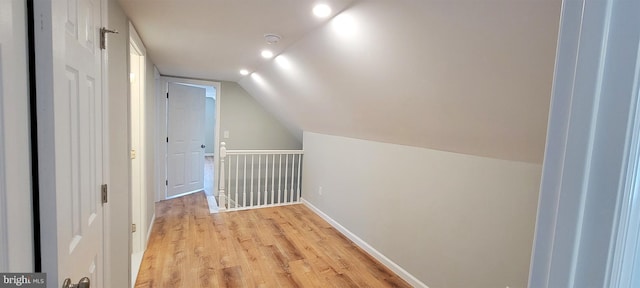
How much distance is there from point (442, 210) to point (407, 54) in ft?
4.11

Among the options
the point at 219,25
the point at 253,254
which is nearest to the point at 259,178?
the point at 253,254

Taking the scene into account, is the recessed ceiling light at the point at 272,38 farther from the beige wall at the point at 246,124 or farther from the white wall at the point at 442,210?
the beige wall at the point at 246,124

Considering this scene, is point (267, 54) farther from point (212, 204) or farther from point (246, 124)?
point (212, 204)

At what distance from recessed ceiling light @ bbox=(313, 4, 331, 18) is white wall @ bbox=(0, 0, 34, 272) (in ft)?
4.22

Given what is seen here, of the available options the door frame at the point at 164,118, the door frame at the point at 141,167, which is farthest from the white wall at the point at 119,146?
the door frame at the point at 164,118

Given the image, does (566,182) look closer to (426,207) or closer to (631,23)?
(631,23)

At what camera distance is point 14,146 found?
23.6 inches

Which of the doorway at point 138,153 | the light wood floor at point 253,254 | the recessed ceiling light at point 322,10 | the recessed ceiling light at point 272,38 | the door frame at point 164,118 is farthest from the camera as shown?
the door frame at point 164,118

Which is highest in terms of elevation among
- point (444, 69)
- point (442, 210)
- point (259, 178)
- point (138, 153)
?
point (444, 69)

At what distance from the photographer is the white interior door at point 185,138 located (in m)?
4.61

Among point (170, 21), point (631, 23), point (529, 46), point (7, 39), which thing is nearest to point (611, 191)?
point (631, 23)

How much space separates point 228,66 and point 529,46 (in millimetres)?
3087

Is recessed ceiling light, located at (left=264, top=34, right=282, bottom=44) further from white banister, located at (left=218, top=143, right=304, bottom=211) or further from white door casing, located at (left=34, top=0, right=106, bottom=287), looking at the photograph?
white banister, located at (left=218, top=143, right=304, bottom=211)

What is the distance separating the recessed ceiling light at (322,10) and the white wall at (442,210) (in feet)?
4.32
